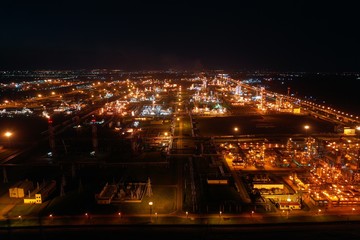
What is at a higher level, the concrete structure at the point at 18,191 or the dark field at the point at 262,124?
the dark field at the point at 262,124

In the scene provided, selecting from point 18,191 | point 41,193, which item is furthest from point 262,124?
point 18,191

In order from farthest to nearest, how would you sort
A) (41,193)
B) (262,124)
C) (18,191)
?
(262,124) → (18,191) → (41,193)

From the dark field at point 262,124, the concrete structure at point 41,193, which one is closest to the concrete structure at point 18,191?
the concrete structure at point 41,193

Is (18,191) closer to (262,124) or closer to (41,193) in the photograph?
(41,193)

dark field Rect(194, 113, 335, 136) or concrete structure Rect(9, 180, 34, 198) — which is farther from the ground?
dark field Rect(194, 113, 335, 136)

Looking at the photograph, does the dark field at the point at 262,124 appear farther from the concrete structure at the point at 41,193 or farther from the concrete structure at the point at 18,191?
the concrete structure at the point at 18,191

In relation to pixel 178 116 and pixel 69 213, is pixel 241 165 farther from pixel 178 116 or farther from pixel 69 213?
pixel 178 116

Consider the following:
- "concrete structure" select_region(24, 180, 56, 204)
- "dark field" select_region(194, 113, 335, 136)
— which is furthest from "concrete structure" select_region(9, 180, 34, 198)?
"dark field" select_region(194, 113, 335, 136)

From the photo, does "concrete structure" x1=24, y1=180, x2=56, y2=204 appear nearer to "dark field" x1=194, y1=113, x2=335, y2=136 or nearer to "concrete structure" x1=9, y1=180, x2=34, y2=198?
"concrete structure" x1=9, y1=180, x2=34, y2=198

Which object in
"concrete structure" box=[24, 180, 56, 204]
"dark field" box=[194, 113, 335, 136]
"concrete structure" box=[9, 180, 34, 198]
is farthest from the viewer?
"dark field" box=[194, 113, 335, 136]

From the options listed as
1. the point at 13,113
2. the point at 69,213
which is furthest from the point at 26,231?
the point at 13,113

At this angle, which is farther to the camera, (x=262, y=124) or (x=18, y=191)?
(x=262, y=124)
